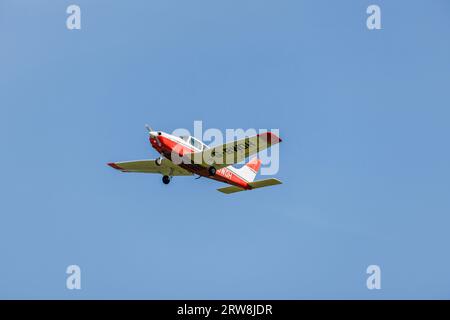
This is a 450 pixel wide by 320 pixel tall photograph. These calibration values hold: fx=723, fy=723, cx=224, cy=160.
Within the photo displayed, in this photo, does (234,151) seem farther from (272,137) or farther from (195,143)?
(272,137)

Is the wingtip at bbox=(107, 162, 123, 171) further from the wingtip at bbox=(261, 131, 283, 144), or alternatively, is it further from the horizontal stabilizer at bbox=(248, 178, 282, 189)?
the wingtip at bbox=(261, 131, 283, 144)

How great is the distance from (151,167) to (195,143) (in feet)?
13.4

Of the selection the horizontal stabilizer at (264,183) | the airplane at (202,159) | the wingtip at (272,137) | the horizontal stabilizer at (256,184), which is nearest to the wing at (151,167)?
the airplane at (202,159)

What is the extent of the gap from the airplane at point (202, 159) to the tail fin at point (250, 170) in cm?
9

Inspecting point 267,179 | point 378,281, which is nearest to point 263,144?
point 267,179

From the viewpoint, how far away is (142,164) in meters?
42.7

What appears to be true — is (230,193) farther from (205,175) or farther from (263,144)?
(263,144)

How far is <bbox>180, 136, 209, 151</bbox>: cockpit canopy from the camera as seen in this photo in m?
39.7

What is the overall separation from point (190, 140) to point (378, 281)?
41.1ft

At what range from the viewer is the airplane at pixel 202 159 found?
38656mm

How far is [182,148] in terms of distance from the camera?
39562 mm

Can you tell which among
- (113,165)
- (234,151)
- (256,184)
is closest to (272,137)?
(234,151)

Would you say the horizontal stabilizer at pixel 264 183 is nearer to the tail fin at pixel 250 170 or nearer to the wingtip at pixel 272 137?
the tail fin at pixel 250 170

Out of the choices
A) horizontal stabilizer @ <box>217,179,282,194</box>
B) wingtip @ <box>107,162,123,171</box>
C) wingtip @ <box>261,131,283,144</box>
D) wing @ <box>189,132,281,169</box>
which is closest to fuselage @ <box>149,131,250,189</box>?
wing @ <box>189,132,281,169</box>
